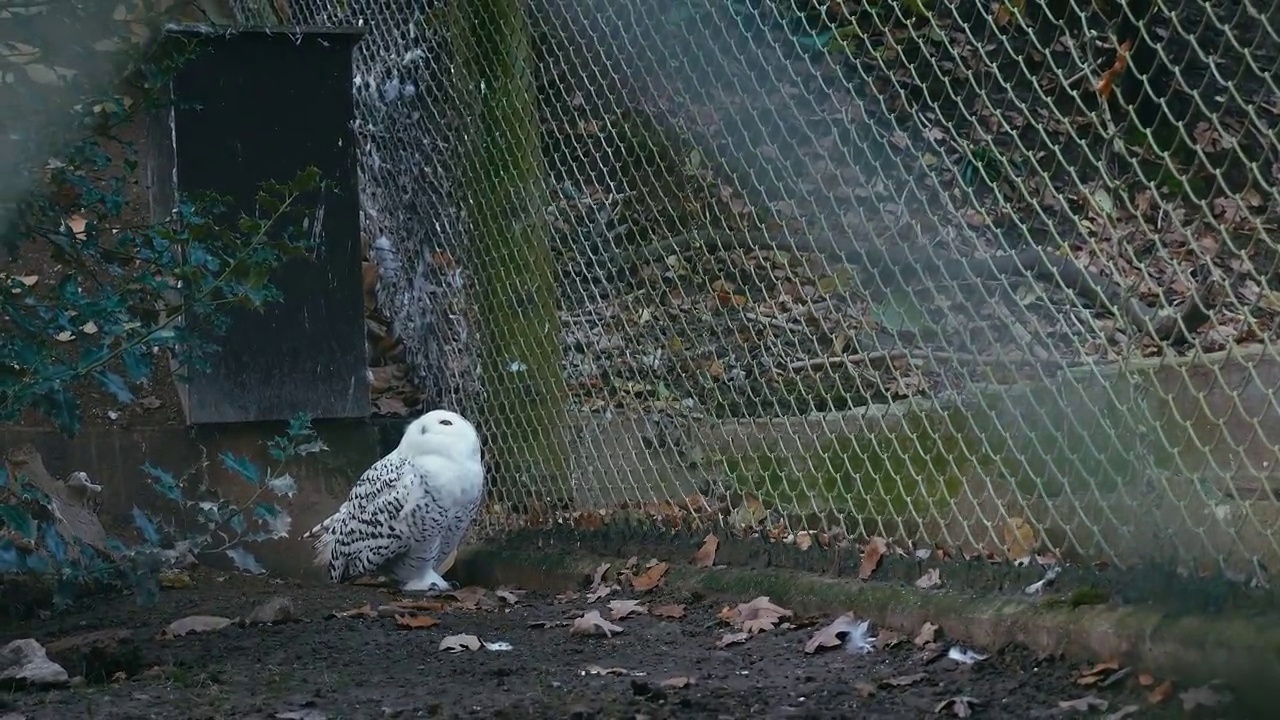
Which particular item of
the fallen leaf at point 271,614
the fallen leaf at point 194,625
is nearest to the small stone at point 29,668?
the fallen leaf at point 194,625

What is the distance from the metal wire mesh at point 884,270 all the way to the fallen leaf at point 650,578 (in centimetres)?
16

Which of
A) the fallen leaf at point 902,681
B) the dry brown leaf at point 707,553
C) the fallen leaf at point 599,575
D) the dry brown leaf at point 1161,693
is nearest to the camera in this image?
the dry brown leaf at point 1161,693

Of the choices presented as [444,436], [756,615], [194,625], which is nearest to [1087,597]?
[756,615]

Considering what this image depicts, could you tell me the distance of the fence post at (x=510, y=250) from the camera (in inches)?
187

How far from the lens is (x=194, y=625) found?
378cm

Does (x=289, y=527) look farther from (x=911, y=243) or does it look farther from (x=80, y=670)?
(x=911, y=243)

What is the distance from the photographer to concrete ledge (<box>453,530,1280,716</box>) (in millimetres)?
1427

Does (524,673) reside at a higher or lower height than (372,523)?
lower

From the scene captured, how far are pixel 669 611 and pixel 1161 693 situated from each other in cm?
162

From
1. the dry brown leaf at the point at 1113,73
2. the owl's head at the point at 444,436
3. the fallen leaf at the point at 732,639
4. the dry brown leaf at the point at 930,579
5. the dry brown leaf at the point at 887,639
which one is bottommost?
the dry brown leaf at the point at 887,639

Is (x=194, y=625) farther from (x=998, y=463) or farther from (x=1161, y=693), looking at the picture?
(x=1161, y=693)

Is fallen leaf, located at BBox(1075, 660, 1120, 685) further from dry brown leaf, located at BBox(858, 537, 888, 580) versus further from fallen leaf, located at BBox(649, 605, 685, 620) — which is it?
Result: fallen leaf, located at BBox(649, 605, 685, 620)

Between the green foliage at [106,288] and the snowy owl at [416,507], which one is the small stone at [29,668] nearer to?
the green foliage at [106,288]

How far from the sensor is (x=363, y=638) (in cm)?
369
